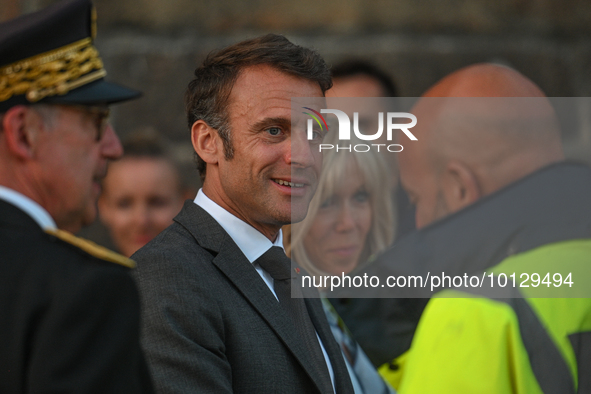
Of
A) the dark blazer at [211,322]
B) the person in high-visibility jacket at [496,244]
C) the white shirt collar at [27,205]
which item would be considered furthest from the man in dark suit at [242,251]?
the white shirt collar at [27,205]

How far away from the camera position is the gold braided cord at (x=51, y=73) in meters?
1.16

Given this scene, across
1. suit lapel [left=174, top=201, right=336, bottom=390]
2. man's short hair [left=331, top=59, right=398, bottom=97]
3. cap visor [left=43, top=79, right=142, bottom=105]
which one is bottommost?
suit lapel [left=174, top=201, right=336, bottom=390]

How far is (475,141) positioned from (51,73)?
111cm

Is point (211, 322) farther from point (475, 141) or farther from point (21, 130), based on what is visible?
point (475, 141)

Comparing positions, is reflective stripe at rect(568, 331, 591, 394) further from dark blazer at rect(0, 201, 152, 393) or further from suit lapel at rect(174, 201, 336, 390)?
dark blazer at rect(0, 201, 152, 393)

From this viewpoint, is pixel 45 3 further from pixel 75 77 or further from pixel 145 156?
pixel 75 77

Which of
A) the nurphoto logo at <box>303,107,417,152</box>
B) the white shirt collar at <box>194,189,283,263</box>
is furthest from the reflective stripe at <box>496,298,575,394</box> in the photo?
the nurphoto logo at <box>303,107,417,152</box>

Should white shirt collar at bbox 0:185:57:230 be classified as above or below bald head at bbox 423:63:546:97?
below

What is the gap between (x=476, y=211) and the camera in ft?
5.69

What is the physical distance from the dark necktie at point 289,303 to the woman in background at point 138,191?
1451 millimetres

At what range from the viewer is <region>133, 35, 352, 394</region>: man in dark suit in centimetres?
146

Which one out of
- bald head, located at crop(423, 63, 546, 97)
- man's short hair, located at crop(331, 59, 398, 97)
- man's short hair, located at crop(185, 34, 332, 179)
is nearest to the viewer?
man's short hair, located at crop(185, 34, 332, 179)

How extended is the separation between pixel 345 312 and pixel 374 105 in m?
0.96

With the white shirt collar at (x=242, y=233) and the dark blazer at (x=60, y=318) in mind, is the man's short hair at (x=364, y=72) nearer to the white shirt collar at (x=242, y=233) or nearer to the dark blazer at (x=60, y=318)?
the white shirt collar at (x=242, y=233)
